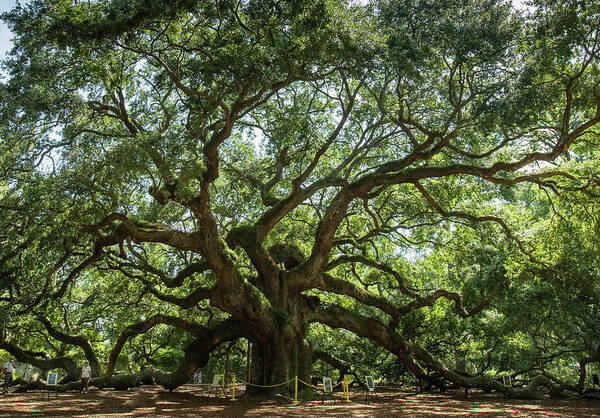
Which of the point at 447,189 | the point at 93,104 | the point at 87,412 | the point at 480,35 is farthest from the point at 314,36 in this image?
the point at 87,412

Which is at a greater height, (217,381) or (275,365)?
(275,365)

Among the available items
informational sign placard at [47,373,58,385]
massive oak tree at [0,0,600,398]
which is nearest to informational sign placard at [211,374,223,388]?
massive oak tree at [0,0,600,398]

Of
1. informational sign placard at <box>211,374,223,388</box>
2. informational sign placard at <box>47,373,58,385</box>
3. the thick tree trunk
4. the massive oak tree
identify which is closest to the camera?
the massive oak tree

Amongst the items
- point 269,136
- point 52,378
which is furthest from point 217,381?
point 269,136

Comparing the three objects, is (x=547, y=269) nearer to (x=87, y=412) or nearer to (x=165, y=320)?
(x=165, y=320)

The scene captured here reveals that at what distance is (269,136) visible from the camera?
34.5 ft

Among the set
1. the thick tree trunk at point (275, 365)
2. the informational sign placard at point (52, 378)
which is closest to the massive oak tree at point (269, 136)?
the thick tree trunk at point (275, 365)

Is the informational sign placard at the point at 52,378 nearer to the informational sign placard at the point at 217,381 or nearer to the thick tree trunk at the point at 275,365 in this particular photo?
the informational sign placard at the point at 217,381

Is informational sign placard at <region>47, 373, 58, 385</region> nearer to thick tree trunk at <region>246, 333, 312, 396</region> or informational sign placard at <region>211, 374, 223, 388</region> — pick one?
informational sign placard at <region>211, 374, 223, 388</region>

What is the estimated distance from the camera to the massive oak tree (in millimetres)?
7391

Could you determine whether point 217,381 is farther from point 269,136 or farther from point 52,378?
point 269,136

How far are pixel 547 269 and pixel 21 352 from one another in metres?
15.9

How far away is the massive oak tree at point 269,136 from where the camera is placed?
7.39 m

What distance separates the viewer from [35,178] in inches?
365
